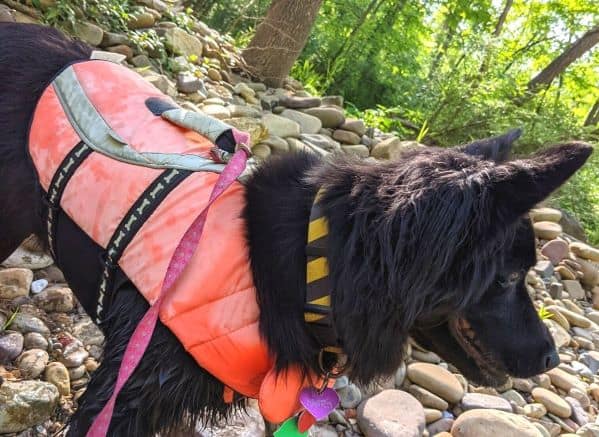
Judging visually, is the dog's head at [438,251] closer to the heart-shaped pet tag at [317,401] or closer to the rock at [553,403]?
the heart-shaped pet tag at [317,401]

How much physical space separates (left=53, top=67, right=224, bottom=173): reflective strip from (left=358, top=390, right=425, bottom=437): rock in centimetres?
154

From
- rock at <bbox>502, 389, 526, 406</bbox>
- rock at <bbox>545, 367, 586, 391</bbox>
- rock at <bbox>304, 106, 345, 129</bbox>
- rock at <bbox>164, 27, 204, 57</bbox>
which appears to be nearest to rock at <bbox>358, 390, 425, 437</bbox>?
rock at <bbox>502, 389, 526, 406</bbox>

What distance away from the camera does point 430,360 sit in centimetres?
315

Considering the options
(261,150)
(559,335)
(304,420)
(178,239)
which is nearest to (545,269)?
(559,335)

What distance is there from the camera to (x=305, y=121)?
5254 mm

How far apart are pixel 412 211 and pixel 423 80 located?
28.9 ft

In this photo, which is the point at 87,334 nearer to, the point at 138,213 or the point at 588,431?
the point at 138,213

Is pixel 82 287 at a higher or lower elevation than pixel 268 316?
lower

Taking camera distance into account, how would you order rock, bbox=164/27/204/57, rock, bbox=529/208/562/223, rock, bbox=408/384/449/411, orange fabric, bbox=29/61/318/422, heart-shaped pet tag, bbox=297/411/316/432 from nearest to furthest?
orange fabric, bbox=29/61/318/422 < heart-shaped pet tag, bbox=297/411/316/432 < rock, bbox=408/384/449/411 < rock, bbox=164/27/204/57 < rock, bbox=529/208/562/223

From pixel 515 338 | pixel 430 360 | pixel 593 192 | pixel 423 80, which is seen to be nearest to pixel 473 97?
pixel 423 80

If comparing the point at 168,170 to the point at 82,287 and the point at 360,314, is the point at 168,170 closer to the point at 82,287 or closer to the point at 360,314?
the point at 82,287

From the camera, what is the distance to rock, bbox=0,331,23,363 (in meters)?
2.16

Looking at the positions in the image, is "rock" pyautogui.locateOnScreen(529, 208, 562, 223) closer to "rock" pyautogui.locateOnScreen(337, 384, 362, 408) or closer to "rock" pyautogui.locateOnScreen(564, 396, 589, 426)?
"rock" pyautogui.locateOnScreen(564, 396, 589, 426)

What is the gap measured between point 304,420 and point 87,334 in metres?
1.31
